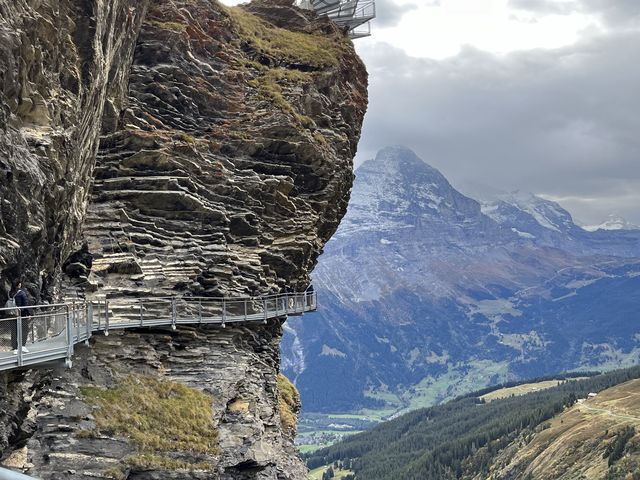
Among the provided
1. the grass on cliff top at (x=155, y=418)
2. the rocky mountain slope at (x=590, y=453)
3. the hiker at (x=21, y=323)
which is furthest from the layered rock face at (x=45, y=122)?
the rocky mountain slope at (x=590, y=453)

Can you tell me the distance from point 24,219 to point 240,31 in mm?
46529

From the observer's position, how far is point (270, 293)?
54.1 m

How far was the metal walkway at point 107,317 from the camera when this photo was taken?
20.8 m

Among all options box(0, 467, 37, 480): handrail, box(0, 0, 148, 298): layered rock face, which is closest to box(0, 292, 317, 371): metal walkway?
box(0, 0, 148, 298): layered rock face

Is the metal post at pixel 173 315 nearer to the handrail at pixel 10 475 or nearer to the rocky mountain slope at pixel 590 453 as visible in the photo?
the handrail at pixel 10 475

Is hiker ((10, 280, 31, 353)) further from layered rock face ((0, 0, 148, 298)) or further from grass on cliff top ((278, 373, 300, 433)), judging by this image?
grass on cliff top ((278, 373, 300, 433))

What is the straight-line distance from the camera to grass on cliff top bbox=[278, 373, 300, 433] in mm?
59656

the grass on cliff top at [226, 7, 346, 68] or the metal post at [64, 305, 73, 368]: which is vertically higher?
the grass on cliff top at [226, 7, 346, 68]

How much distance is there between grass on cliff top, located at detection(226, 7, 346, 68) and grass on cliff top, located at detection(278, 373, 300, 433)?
32221 mm

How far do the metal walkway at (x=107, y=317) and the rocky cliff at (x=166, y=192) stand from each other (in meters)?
1.30

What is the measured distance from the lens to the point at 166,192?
50656mm

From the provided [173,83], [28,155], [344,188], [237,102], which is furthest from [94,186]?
[344,188]

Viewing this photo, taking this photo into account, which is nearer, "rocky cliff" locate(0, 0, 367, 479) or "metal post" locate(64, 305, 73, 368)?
"metal post" locate(64, 305, 73, 368)

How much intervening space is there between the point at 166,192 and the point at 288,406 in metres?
24.9
